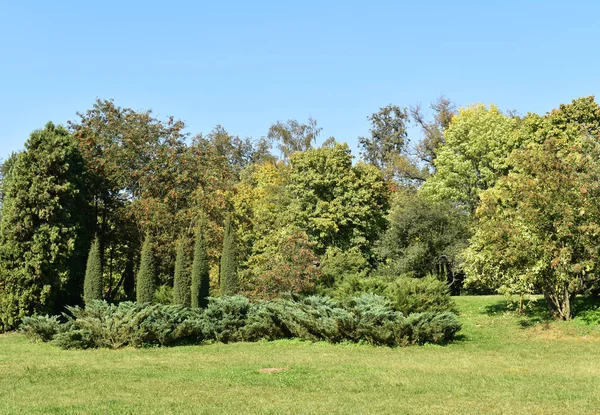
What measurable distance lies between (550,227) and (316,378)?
1262cm

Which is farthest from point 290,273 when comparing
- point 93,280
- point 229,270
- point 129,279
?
point 129,279

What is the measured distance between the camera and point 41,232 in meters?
26.5

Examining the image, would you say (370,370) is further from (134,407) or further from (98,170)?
(98,170)

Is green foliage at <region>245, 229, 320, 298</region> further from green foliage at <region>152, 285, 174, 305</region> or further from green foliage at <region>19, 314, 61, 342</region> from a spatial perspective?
green foliage at <region>19, 314, 61, 342</region>

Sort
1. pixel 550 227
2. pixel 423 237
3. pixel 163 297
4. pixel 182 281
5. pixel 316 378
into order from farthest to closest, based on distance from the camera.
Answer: pixel 423 237 < pixel 163 297 < pixel 182 281 < pixel 550 227 < pixel 316 378

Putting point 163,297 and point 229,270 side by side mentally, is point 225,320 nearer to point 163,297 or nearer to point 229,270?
point 229,270

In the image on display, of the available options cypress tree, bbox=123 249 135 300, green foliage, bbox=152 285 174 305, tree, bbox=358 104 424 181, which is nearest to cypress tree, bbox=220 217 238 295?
green foliage, bbox=152 285 174 305

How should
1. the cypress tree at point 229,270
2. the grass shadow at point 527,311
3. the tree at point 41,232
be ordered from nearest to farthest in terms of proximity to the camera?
the grass shadow at point 527,311, the tree at point 41,232, the cypress tree at point 229,270

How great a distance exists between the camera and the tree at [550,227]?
69.5 feet

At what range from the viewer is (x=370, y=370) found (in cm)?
1391

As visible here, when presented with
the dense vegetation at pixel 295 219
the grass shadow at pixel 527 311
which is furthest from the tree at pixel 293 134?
the grass shadow at pixel 527 311

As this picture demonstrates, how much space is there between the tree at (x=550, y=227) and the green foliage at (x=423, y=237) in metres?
12.4

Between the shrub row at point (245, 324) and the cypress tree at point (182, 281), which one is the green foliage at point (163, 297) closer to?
the cypress tree at point (182, 281)

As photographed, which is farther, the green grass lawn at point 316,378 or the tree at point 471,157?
the tree at point 471,157
